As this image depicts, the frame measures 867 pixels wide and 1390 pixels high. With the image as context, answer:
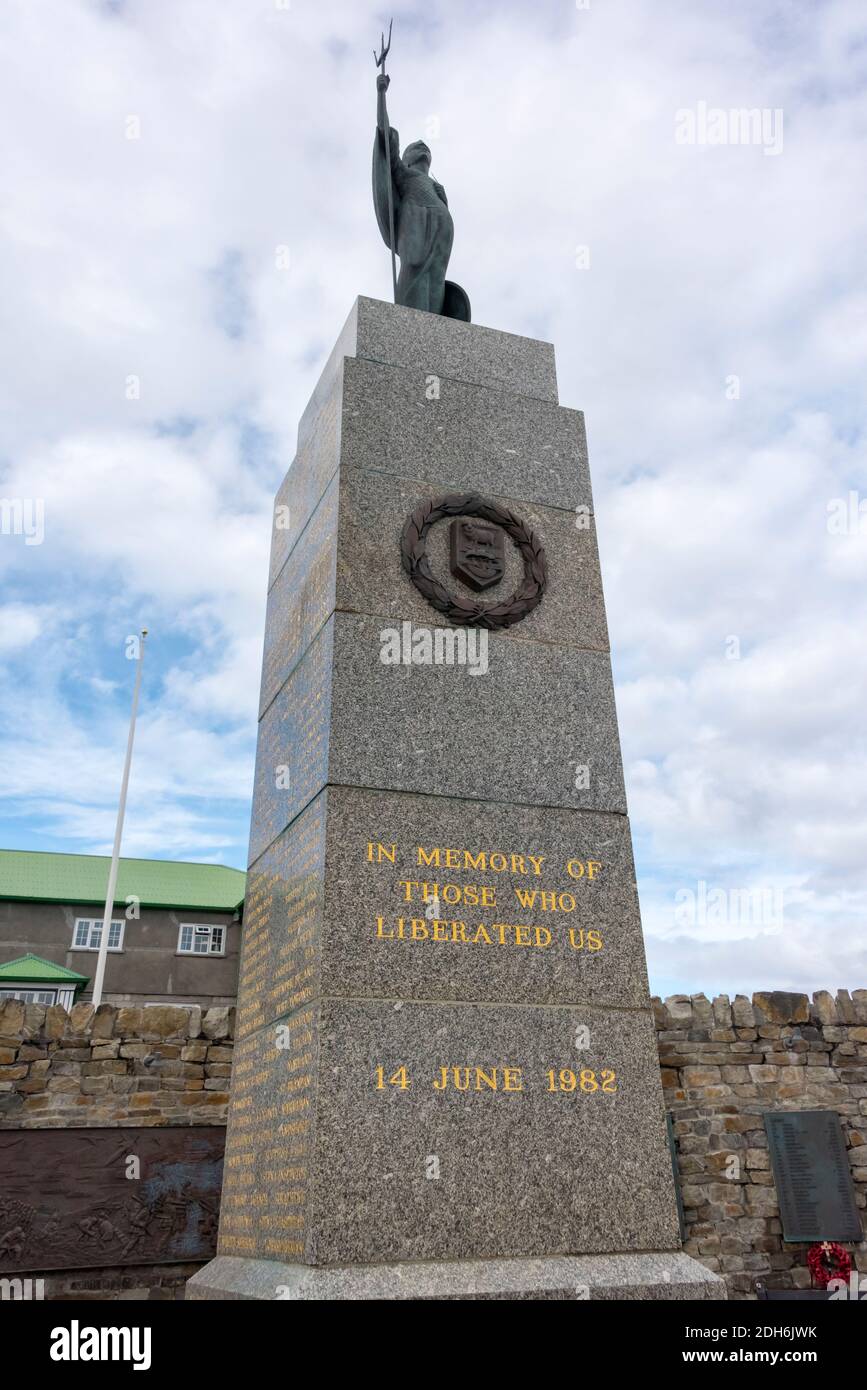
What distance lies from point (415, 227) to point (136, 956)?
2478 centimetres

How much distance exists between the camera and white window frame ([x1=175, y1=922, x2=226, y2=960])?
28781 mm

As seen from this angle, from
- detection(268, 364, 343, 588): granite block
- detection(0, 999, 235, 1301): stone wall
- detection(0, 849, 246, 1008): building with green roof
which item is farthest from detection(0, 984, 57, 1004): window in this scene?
detection(268, 364, 343, 588): granite block

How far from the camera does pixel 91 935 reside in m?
28.8

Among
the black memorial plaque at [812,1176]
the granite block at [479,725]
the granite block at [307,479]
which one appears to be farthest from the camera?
the black memorial plaque at [812,1176]

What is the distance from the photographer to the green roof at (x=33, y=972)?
25.7m

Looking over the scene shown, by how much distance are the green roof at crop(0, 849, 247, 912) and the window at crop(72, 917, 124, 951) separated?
0.65m

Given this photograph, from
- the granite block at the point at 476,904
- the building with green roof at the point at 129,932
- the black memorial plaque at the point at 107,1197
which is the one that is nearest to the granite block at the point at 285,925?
the granite block at the point at 476,904

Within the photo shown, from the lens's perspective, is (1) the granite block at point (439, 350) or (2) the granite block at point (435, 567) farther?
(1) the granite block at point (439, 350)

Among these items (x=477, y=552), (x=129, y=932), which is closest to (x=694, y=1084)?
(x=477, y=552)

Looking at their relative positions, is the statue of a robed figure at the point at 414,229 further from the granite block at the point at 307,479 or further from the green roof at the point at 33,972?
the green roof at the point at 33,972

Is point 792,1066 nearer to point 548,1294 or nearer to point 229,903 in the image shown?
point 548,1294

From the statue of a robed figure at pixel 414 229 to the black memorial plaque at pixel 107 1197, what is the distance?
25.0 ft

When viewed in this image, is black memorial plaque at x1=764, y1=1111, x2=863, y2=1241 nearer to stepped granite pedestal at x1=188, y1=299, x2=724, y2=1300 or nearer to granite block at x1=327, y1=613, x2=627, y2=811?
stepped granite pedestal at x1=188, y1=299, x2=724, y2=1300
